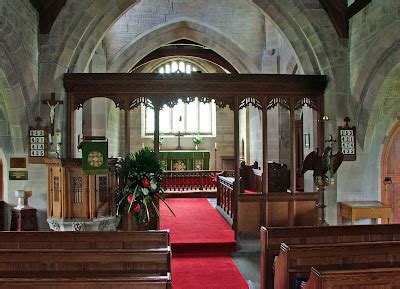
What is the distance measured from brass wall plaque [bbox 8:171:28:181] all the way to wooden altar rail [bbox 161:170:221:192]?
20.2 feet

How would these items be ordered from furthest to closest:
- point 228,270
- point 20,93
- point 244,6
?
point 244,6 < point 20,93 < point 228,270

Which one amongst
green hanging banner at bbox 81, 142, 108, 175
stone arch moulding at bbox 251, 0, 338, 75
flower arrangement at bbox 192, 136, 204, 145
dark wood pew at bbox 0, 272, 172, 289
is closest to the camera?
dark wood pew at bbox 0, 272, 172, 289

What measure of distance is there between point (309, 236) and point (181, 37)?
903cm

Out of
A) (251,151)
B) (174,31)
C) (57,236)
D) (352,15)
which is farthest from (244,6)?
(57,236)

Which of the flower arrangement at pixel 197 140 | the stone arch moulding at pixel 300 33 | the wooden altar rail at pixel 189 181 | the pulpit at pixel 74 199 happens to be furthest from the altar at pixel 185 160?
the pulpit at pixel 74 199

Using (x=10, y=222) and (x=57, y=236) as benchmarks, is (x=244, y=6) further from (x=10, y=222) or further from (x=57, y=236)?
(x=57, y=236)

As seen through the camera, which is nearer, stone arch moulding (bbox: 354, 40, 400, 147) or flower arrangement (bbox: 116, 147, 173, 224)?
flower arrangement (bbox: 116, 147, 173, 224)

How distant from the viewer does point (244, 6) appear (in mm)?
11461

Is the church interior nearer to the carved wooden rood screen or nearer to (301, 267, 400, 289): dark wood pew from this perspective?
the carved wooden rood screen

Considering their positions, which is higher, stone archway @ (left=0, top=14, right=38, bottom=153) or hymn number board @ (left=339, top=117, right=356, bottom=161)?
stone archway @ (left=0, top=14, right=38, bottom=153)

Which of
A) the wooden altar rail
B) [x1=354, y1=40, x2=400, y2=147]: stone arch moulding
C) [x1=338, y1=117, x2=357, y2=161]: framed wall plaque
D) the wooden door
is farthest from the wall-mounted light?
the wooden altar rail

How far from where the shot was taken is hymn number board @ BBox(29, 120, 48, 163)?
625cm

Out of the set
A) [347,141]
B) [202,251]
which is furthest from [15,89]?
[347,141]

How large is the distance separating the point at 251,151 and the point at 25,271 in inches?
395
